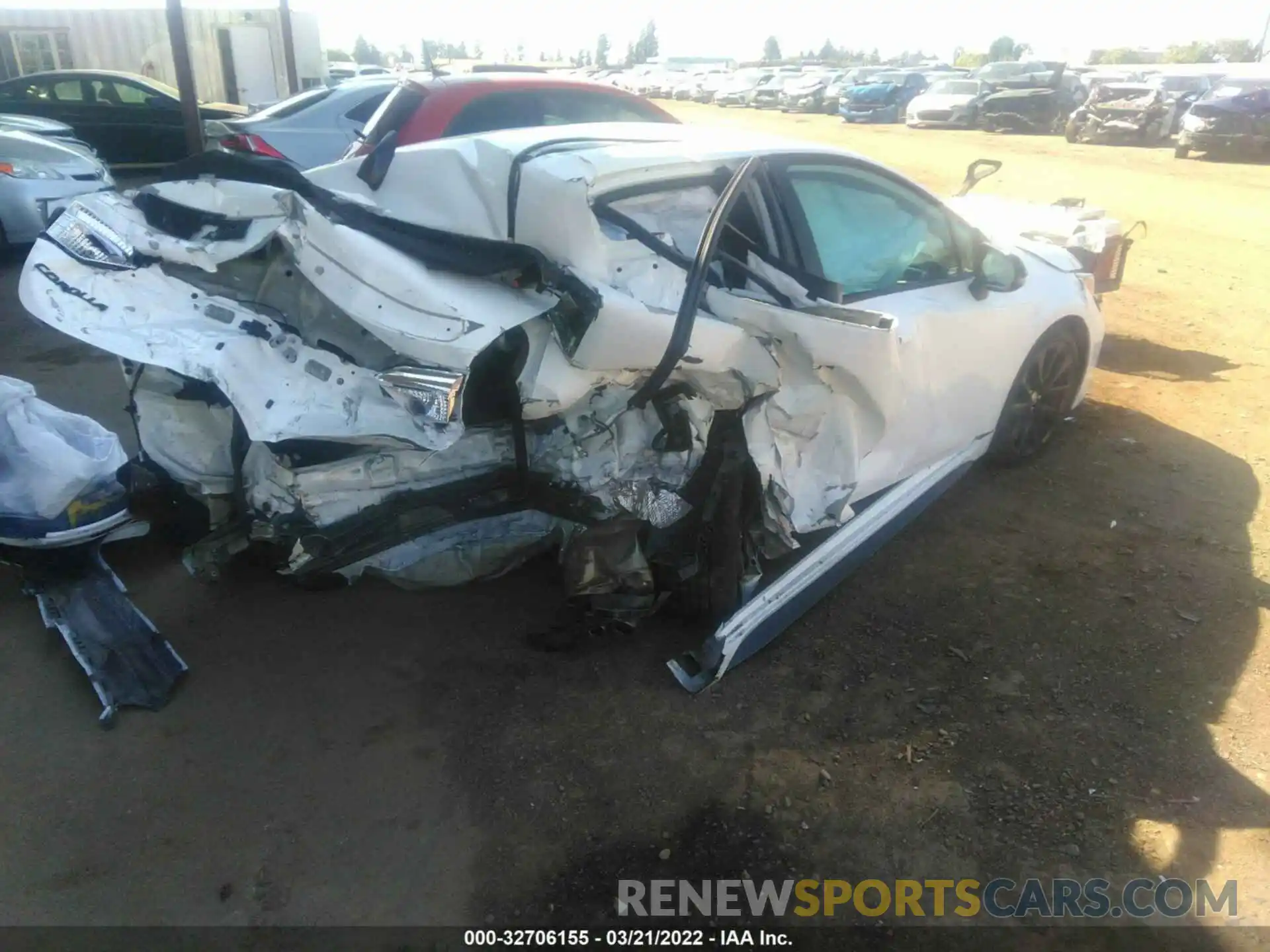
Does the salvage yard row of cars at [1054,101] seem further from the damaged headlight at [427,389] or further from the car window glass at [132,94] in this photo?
the damaged headlight at [427,389]

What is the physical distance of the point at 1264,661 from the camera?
315 centimetres

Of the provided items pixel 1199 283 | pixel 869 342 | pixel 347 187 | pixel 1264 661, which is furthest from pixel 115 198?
pixel 1199 283

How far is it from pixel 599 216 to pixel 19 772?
2402 mm

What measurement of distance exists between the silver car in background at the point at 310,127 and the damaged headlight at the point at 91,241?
4.62 m

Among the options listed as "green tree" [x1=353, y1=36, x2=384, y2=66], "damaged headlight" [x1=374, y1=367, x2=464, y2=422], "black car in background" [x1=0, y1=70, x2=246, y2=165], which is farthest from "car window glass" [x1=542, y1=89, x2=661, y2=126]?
"green tree" [x1=353, y1=36, x2=384, y2=66]

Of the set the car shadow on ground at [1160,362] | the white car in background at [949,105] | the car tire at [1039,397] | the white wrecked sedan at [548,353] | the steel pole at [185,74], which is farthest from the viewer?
the white car in background at [949,105]

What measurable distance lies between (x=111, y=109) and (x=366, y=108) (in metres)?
6.89

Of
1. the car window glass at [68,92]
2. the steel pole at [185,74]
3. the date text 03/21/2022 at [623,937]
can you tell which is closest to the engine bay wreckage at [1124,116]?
the steel pole at [185,74]

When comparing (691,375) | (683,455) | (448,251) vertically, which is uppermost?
(448,251)

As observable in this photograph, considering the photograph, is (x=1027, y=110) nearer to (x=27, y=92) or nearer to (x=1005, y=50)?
(x=27, y=92)

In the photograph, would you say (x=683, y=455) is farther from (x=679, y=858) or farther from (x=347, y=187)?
(x=347, y=187)

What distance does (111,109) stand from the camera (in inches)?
477

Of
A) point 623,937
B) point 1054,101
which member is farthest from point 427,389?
point 1054,101

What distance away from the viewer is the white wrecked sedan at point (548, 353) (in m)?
2.59
